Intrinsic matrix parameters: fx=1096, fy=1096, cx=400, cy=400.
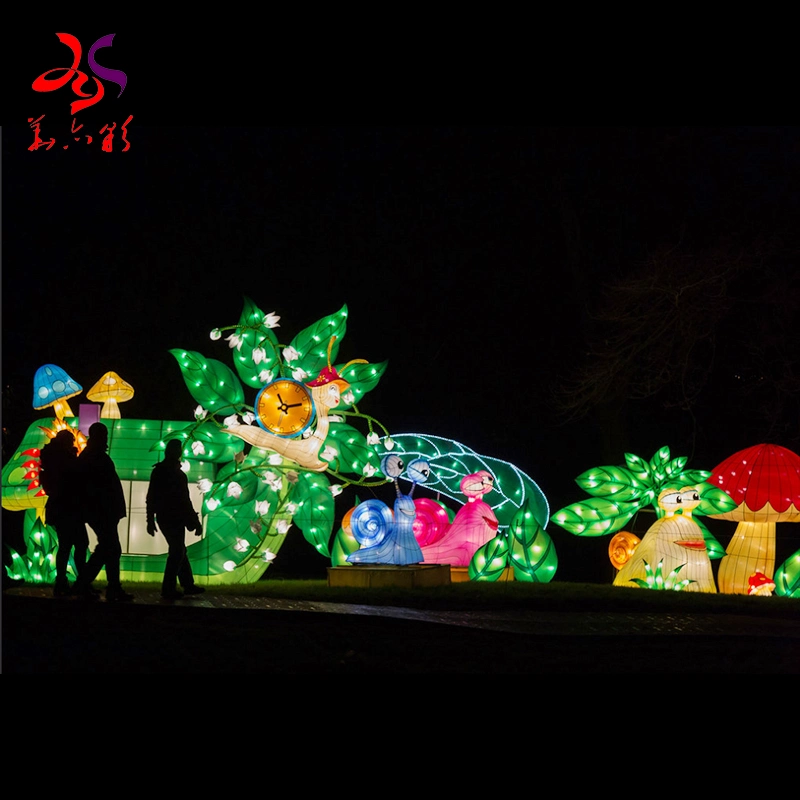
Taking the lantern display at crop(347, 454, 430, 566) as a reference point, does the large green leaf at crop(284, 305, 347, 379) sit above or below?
above

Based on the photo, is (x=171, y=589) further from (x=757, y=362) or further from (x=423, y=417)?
(x=423, y=417)

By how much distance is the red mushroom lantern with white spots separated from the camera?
13.8m

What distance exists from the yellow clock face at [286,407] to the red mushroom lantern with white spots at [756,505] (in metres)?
5.34

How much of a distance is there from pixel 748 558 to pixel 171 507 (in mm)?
7769

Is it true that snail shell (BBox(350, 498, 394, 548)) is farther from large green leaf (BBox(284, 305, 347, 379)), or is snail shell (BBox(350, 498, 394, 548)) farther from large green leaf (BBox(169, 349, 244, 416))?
large green leaf (BBox(169, 349, 244, 416))

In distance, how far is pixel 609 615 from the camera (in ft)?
32.9

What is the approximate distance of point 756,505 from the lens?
545 inches

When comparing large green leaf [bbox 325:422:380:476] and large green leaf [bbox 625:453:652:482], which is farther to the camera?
large green leaf [bbox 625:453:652:482]

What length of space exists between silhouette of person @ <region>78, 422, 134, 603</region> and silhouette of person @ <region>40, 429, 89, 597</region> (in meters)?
0.12

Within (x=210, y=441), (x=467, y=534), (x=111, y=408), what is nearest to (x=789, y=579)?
(x=467, y=534)

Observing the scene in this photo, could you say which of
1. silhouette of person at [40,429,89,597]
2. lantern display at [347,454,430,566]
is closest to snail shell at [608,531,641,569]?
lantern display at [347,454,430,566]

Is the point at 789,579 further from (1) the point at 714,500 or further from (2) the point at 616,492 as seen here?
(2) the point at 616,492

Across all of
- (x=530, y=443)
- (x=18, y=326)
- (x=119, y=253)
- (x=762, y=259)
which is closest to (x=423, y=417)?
(x=530, y=443)

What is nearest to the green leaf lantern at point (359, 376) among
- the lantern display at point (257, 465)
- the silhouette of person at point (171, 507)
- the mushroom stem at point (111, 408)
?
the lantern display at point (257, 465)
